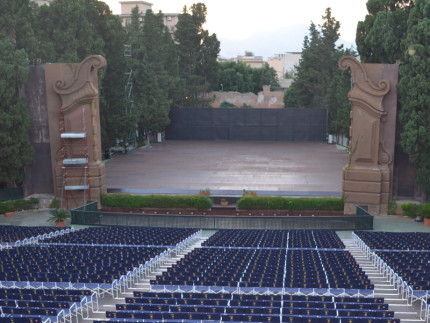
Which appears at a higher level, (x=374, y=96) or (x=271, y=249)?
(x=374, y=96)

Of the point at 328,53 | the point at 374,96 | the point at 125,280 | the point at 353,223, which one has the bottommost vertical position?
the point at 353,223

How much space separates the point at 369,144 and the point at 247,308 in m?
22.1

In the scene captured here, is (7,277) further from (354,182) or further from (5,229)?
(354,182)

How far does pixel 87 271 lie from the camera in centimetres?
1577

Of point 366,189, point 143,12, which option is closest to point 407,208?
point 366,189

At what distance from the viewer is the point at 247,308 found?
39.2 feet

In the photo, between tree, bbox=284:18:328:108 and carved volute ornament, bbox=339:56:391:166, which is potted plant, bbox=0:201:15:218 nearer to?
carved volute ornament, bbox=339:56:391:166

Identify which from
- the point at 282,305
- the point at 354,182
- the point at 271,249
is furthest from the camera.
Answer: the point at 354,182

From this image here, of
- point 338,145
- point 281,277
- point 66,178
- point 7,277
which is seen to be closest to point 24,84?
point 66,178

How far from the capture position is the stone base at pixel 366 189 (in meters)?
31.2

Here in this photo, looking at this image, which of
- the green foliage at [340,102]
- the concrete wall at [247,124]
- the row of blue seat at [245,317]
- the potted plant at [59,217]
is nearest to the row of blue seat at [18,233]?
the potted plant at [59,217]

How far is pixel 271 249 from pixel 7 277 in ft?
34.6

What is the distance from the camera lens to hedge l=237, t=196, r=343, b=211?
105 feet

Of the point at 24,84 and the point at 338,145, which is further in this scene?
the point at 338,145
